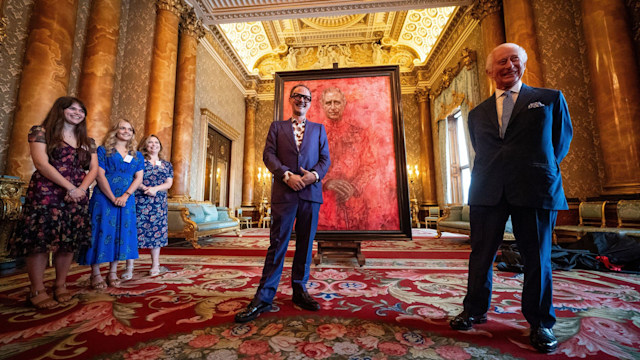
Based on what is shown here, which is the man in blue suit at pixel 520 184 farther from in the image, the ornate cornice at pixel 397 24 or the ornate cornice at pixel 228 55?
the ornate cornice at pixel 397 24

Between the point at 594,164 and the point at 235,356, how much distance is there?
21.5 feet

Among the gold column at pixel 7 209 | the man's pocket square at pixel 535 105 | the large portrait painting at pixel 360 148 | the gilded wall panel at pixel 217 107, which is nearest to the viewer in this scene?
the man's pocket square at pixel 535 105

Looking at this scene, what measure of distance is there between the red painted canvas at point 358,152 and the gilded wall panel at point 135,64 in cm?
407

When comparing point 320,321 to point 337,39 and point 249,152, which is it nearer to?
point 249,152

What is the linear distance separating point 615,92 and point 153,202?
713 cm

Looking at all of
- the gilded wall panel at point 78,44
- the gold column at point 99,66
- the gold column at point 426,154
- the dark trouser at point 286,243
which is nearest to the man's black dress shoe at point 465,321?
the dark trouser at point 286,243

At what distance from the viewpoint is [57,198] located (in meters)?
1.87

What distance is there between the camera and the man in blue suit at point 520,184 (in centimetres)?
127

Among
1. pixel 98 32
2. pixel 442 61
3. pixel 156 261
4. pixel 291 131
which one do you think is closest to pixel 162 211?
pixel 156 261

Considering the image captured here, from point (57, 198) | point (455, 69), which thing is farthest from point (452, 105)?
point (57, 198)

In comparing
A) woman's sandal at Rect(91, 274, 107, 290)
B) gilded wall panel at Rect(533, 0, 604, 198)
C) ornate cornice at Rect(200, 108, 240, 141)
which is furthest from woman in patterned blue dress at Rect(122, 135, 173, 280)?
gilded wall panel at Rect(533, 0, 604, 198)

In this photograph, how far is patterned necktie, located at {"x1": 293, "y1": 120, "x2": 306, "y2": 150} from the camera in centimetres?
189

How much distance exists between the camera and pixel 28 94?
3303 mm

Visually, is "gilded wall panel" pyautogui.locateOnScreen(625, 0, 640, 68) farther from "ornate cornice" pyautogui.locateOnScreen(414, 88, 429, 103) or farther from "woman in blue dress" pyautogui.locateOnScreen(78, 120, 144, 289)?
"woman in blue dress" pyautogui.locateOnScreen(78, 120, 144, 289)
